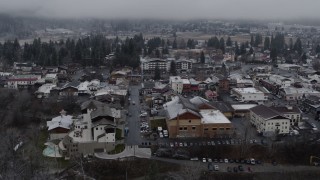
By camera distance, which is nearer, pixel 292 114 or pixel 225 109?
pixel 292 114

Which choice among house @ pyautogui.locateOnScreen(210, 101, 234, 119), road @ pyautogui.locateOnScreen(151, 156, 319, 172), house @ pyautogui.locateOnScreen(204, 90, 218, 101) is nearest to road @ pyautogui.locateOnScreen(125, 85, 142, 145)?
road @ pyautogui.locateOnScreen(151, 156, 319, 172)

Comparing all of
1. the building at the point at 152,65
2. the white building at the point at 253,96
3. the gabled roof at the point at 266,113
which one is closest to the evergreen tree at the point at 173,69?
the building at the point at 152,65

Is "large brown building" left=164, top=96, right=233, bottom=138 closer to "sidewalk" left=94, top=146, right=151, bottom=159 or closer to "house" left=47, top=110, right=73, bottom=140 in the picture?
"sidewalk" left=94, top=146, right=151, bottom=159

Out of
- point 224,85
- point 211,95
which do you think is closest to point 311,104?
point 211,95

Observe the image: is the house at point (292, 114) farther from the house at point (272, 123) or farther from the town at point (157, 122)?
the house at point (272, 123)

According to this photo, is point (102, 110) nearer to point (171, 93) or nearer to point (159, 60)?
point (171, 93)

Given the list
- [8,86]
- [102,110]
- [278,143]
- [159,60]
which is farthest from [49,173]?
[159,60]

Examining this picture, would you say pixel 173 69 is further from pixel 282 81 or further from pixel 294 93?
pixel 294 93
